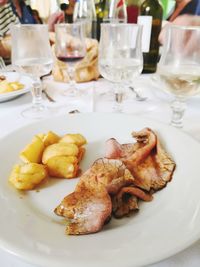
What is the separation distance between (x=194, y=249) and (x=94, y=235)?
0.14m

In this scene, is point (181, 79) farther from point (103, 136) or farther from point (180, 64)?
point (103, 136)

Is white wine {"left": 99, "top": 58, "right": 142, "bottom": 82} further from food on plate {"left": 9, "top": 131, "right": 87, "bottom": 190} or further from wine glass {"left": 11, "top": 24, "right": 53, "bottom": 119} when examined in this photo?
food on plate {"left": 9, "top": 131, "right": 87, "bottom": 190}

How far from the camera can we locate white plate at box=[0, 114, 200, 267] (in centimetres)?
27

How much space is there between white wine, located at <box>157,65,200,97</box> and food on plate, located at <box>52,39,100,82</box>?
38 cm

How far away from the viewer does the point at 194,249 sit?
0.35m

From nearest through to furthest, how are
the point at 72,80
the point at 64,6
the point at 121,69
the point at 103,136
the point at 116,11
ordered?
the point at 103,136
the point at 121,69
the point at 72,80
the point at 116,11
the point at 64,6

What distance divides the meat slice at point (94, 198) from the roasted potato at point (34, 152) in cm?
12

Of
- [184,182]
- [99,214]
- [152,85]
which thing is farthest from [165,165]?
[152,85]

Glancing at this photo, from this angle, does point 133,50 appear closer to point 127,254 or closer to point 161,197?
point 161,197

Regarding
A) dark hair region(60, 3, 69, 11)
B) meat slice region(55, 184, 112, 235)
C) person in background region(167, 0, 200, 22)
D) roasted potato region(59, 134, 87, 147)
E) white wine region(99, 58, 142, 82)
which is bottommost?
roasted potato region(59, 134, 87, 147)

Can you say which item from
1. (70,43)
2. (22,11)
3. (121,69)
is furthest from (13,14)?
(121,69)

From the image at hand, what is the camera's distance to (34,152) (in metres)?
0.48

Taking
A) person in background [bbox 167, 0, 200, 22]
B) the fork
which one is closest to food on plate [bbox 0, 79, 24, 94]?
the fork

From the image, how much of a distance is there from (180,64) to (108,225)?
46 cm
